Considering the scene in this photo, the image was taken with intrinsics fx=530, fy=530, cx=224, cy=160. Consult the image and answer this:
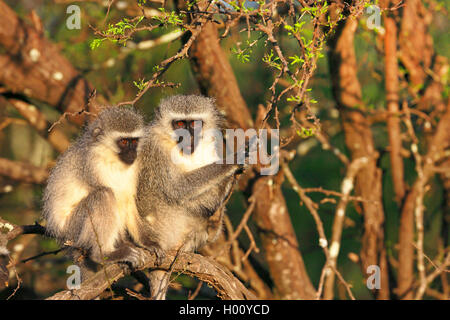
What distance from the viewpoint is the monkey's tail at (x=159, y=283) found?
12.8 feet

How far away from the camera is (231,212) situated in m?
8.36

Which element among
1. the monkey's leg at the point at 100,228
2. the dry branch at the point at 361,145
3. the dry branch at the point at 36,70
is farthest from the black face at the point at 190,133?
the dry branch at the point at 361,145

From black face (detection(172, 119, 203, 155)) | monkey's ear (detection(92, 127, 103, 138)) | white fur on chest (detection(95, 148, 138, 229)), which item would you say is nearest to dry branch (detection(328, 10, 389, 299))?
black face (detection(172, 119, 203, 155))

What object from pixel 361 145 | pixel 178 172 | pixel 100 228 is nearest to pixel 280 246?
pixel 361 145

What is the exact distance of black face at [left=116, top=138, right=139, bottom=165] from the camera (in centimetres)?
385

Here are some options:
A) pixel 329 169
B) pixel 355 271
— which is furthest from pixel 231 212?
pixel 355 271

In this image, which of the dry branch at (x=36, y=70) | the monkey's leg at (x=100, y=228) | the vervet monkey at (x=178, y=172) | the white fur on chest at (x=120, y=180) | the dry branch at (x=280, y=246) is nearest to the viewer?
the monkey's leg at (x=100, y=228)

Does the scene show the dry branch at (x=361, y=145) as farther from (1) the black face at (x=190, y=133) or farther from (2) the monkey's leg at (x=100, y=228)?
(2) the monkey's leg at (x=100, y=228)

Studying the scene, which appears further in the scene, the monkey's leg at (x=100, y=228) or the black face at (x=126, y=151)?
the black face at (x=126, y=151)

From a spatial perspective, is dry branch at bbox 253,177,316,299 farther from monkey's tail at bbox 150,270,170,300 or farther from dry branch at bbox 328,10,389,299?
monkey's tail at bbox 150,270,170,300

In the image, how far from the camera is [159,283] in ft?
13.1

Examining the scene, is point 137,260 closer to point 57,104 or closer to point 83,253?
point 83,253

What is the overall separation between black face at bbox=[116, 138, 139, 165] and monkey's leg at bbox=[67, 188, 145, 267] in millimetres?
257

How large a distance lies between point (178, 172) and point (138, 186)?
328 mm
